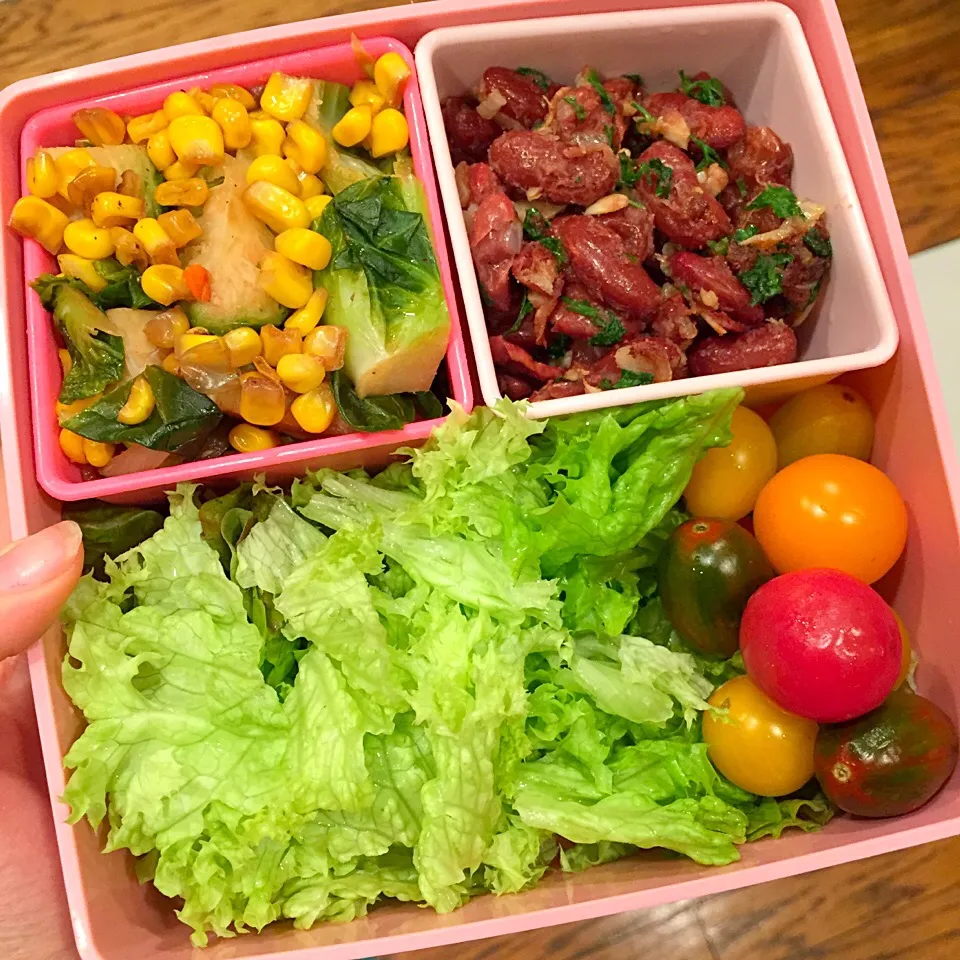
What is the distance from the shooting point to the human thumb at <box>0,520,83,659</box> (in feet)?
3.10

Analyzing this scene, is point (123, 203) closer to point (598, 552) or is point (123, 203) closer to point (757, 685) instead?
point (598, 552)

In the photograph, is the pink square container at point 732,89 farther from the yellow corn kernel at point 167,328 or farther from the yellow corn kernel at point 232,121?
the yellow corn kernel at point 167,328

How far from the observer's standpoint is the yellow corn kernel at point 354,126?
1132 millimetres

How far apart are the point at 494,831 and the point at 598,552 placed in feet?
1.18

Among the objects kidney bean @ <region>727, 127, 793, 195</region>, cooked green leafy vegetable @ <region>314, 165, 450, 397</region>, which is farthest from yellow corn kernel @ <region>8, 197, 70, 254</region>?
kidney bean @ <region>727, 127, 793, 195</region>

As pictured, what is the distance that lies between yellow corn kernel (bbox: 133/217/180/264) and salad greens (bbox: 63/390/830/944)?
277mm

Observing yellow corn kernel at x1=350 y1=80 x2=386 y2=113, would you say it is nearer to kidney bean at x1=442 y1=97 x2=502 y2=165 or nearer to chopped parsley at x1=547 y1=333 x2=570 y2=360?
kidney bean at x1=442 y1=97 x2=502 y2=165

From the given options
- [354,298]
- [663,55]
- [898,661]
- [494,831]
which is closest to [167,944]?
[494,831]

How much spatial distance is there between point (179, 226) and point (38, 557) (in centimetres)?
41

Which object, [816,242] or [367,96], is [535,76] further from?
[816,242]

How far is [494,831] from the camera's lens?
109 centimetres

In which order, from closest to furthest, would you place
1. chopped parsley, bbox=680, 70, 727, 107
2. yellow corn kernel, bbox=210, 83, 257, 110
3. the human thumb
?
1. the human thumb
2. yellow corn kernel, bbox=210, 83, 257, 110
3. chopped parsley, bbox=680, 70, 727, 107

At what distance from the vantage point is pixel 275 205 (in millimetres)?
1085

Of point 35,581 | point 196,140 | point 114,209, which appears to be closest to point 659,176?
point 196,140
